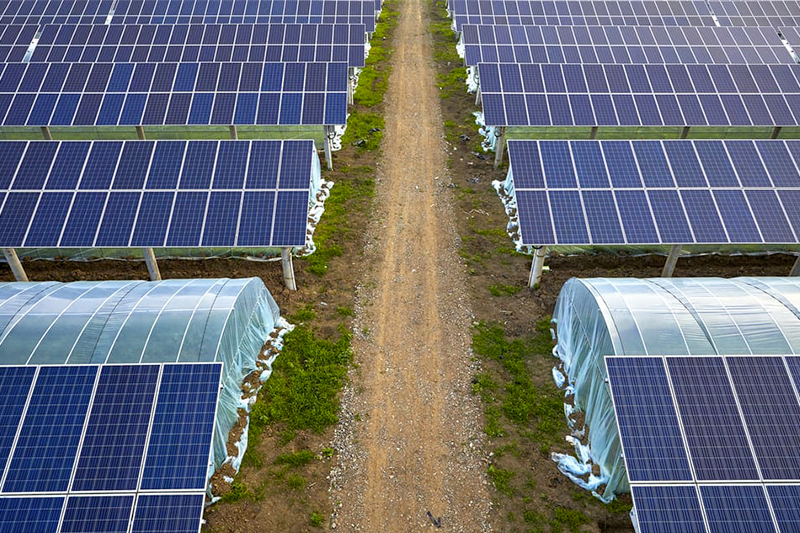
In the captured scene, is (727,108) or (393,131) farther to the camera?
(393,131)

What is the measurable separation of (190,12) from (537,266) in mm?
45769

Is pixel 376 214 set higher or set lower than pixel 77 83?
lower

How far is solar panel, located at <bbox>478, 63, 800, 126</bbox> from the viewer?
2670cm

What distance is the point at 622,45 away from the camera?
124 ft

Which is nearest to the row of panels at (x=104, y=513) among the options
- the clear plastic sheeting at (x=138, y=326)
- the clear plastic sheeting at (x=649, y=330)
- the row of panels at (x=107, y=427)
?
the row of panels at (x=107, y=427)

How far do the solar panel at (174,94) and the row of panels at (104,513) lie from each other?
2004 cm

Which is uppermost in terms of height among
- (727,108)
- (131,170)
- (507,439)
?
(131,170)

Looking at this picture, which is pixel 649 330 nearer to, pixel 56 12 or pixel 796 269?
pixel 796 269

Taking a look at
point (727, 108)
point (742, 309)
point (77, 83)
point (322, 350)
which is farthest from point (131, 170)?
point (727, 108)

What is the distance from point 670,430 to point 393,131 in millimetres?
25765

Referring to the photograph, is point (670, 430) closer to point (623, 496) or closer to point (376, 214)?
point (623, 496)

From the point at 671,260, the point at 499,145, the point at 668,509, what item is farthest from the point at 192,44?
the point at 668,509

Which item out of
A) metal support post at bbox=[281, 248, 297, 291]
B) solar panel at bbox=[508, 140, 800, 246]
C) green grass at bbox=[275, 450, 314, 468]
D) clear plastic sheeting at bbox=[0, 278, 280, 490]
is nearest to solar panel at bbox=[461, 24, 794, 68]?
solar panel at bbox=[508, 140, 800, 246]

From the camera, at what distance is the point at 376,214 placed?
84.6 feet
